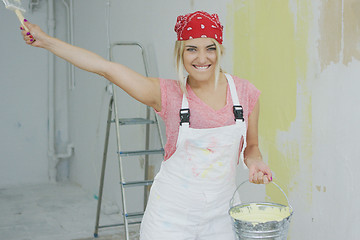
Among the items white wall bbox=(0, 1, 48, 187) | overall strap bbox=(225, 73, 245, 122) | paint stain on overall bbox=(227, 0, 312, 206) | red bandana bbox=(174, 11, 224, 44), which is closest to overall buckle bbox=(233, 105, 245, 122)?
overall strap bbox=(225, 73, 245, 122)

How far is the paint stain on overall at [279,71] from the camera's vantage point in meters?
2.02

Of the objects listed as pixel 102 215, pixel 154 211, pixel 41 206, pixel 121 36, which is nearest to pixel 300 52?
pixel 154 211

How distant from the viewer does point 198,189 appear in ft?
5.34

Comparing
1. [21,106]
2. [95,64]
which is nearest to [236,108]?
[95,64]

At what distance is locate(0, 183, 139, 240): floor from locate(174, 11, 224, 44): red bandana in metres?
2.24

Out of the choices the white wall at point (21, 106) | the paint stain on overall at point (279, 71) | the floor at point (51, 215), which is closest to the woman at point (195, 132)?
the paint stain on overall at point (279, 71)

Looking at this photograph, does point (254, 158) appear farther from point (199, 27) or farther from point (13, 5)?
point (13, 5)

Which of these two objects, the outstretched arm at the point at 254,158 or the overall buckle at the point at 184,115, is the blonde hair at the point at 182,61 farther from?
the outstretched arm at the point at 254,158

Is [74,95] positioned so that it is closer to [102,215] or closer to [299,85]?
[102,215]

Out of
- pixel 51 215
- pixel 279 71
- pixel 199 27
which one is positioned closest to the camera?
pixel 199 27

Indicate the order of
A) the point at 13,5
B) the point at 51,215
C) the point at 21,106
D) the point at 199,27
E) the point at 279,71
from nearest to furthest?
the point at 13,5 < the point at 199,27 < the point at 279,71 < the point at 51,215 < the point at 21,106

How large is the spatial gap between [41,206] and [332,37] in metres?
3.72

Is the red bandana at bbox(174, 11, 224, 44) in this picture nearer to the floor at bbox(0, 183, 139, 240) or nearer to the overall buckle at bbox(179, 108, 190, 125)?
the overall buckle at bbox(179, 108, 190, 125)

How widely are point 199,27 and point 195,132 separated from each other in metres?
0.35
